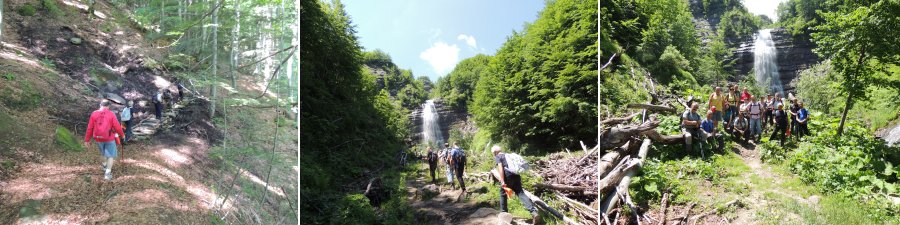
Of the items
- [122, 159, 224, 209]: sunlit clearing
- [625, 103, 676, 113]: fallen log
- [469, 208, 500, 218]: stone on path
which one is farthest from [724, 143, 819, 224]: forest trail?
[122, 159, 224, 209]: sunlit clearing

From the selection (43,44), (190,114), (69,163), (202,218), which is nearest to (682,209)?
(202,218)

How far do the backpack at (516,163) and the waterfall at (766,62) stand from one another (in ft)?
4.76

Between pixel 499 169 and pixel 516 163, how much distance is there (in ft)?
0.48

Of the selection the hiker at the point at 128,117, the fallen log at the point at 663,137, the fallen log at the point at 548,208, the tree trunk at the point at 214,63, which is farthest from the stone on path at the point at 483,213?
the hiker at the point at 128,117

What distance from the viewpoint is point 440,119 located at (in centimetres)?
292

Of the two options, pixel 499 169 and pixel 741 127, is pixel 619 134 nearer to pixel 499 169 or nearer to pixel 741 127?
pixel 741 127

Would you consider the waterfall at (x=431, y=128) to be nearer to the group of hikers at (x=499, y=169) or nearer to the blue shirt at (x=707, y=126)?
the group of hikers at (x=499, y=169)

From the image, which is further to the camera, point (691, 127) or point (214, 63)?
point (214, 63)

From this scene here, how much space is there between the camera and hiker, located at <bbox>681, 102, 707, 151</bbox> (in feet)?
8.43

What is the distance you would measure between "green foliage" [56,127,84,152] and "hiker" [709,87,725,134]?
367cm

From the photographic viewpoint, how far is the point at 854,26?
86.3 inches

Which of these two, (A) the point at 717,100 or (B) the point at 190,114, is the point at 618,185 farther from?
(B) the point at 190,114

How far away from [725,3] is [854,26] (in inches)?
23.5

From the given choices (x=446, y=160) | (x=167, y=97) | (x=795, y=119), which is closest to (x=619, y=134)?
(x=795, y=119)
